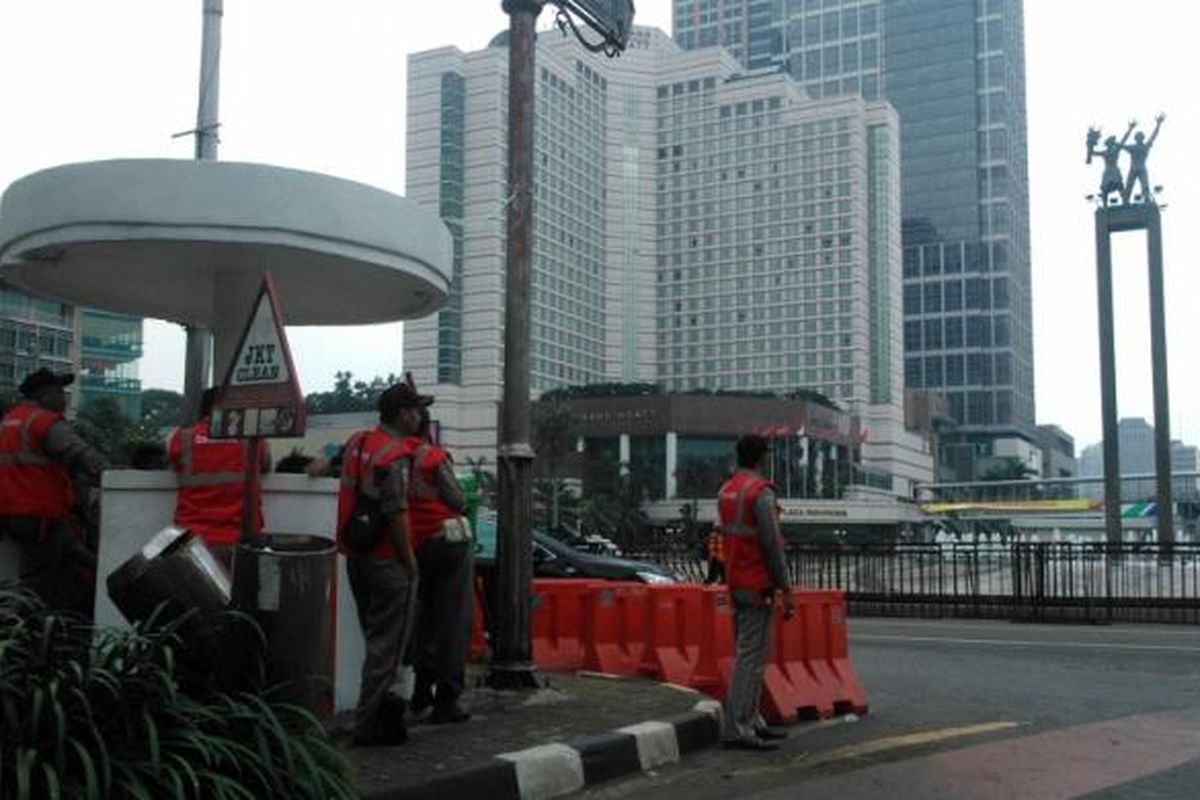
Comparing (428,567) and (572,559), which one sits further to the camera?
(572,559)

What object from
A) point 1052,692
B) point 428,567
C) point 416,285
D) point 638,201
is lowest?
point 1052,692

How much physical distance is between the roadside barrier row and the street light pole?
1.20 m

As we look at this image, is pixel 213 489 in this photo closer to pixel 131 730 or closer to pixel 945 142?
pixel 131 730

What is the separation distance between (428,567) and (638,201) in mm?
133575

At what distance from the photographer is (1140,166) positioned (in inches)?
1148

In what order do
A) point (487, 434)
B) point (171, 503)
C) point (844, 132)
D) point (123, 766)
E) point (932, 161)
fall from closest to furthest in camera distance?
1. point (123, 766)
2. point (171, 503)
3. point (487, 434)
4. point (844, 132)
5. point (932, 161)

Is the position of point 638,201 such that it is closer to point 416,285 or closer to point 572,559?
point 572,559

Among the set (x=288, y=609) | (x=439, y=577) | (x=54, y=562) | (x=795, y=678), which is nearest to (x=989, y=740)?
(x=795, y=678)

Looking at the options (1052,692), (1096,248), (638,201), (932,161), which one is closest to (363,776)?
(1052,692)

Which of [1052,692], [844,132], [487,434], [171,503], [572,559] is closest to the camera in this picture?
[171,503]

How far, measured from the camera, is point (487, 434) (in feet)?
386

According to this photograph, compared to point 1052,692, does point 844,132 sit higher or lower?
higher

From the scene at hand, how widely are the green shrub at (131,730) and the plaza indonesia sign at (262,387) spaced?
108 cm

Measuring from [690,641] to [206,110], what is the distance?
18.7 feet
